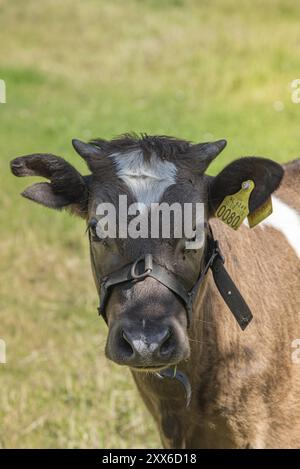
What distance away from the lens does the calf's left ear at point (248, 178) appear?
443 cm

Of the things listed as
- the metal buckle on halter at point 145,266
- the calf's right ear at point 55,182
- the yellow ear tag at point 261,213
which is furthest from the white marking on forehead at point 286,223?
the metal buckle on halter at point 145,266

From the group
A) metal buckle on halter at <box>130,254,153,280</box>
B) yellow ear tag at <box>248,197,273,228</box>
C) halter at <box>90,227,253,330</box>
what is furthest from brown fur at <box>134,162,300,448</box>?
metal buckle on halter at <box>130,254,153,280</box>

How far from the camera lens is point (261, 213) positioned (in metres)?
4.58

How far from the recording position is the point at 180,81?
22609 millimetres

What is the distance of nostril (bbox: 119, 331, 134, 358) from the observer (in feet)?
12.8

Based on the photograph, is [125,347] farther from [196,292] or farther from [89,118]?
[89,118]

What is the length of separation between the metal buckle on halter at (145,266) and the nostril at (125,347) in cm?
30

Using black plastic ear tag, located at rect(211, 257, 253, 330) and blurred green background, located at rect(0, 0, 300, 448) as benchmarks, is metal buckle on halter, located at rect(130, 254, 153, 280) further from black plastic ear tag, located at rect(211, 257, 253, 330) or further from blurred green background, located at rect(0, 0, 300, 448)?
blurred green background, located at rect(0, 0, 300, 448)

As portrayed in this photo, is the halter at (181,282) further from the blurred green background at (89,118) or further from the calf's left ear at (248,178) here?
the blurred green background at (89,118)

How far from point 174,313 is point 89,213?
791 millimetres

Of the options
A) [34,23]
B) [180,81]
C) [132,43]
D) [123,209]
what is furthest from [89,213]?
[34,23]

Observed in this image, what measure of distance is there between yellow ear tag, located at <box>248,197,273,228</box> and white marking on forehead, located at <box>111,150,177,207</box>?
0.48 meters

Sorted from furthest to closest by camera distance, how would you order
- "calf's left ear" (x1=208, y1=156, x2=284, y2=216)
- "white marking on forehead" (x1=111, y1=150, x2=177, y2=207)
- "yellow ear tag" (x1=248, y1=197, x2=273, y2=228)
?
"yellow ear tag" (x1=248, y1=197, x2=273, y2=228) < "calf's left ear" (x1=208, y1=156, x2=284, y2=216) < "white marking on forehead" (x1=111, y1=150, x2=177, y2=207)

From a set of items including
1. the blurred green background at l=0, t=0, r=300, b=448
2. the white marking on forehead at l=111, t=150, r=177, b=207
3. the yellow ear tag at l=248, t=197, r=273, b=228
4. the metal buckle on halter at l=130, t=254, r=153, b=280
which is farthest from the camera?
the blurred green background at l=0, t=0, r=300, b=448
